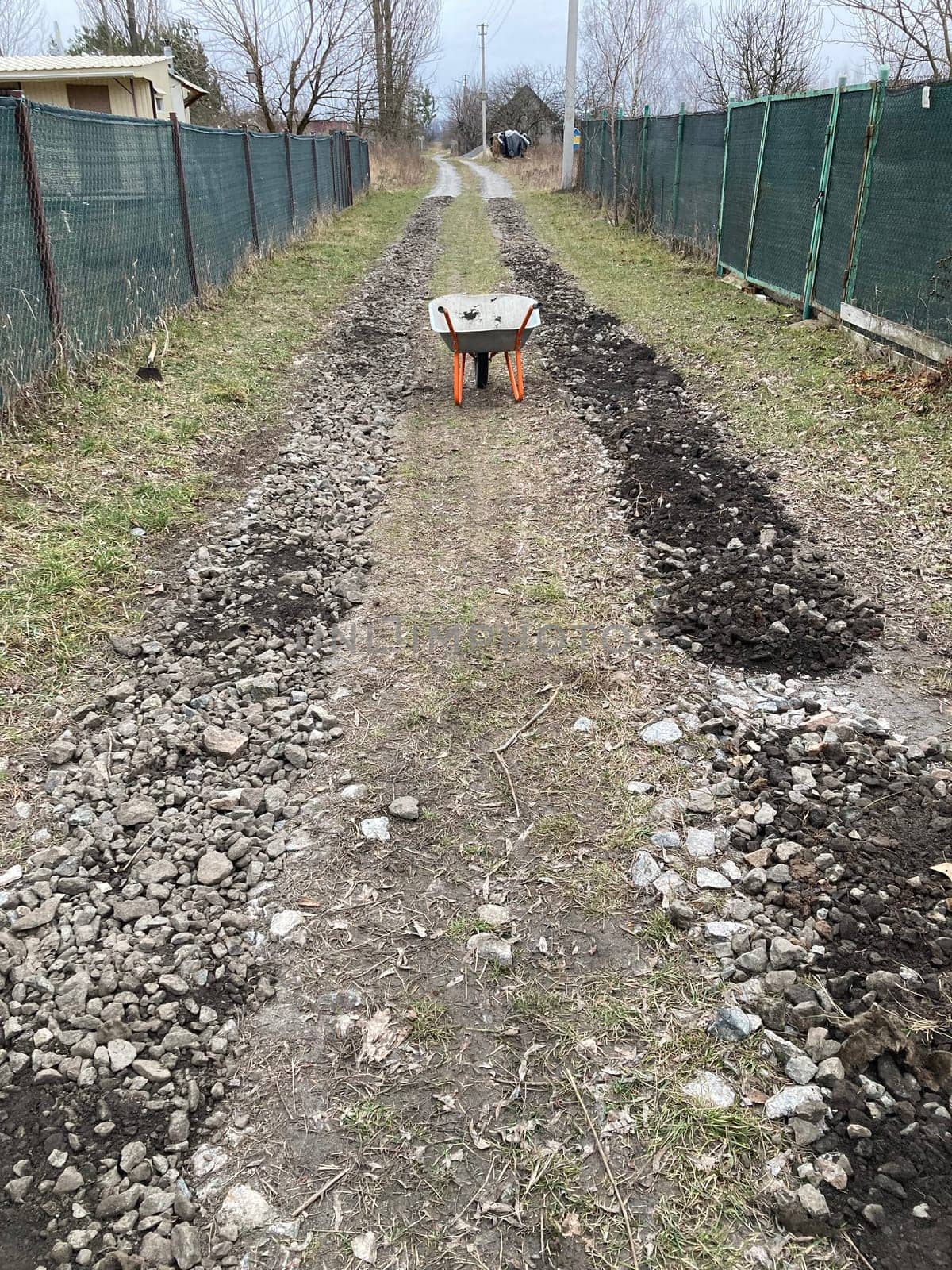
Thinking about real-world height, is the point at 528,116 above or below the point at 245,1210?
above

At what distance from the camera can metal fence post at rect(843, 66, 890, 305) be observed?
769 cm

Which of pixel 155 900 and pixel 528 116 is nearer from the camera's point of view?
pixel 155 900

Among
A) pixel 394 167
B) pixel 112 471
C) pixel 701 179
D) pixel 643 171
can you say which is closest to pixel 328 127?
pixel 394 167

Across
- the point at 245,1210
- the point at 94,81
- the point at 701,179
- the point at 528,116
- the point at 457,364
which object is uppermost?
the point at 528,116

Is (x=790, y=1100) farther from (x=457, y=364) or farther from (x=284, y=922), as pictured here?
(x=457, y=364)

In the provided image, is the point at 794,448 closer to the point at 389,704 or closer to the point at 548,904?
the point at 389,704

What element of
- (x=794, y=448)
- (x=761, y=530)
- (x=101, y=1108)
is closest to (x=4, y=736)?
(x=101, y=1108)

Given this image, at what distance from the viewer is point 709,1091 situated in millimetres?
2082

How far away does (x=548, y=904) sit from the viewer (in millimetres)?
2615

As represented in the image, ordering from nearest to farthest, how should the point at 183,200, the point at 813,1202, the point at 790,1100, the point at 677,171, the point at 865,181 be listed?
the point at 813,1202 → the point at 790,1100 → the point at 865,181 → the point at 183,200 → the point at 677,171

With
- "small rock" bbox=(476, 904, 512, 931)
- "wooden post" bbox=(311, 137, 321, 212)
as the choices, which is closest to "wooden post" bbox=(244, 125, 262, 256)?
"wooden post" bbox=(311, 137, 321, 212)

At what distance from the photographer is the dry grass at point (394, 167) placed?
33.3 m

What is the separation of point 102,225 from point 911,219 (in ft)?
22.2

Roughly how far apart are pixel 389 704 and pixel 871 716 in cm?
188
